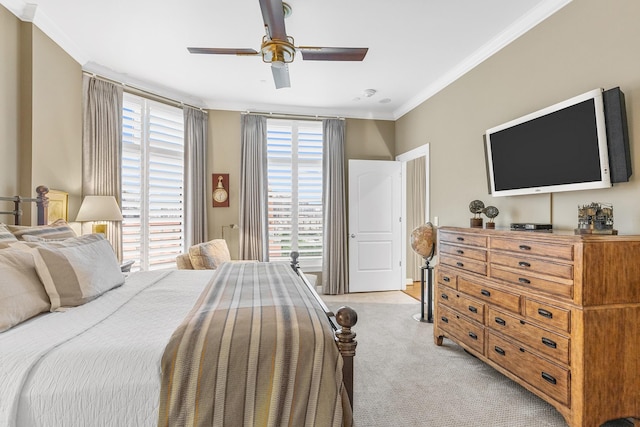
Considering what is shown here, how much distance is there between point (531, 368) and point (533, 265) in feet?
2.25

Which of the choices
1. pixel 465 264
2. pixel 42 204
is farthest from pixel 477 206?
pixel 42 204

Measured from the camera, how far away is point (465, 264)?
288 centimetres

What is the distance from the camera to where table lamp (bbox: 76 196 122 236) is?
3.32m

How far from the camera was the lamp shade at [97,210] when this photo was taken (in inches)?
131

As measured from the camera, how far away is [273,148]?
525 centimetres

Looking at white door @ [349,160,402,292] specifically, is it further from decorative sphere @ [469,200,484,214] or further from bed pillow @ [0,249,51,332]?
bed pillow @ [0,249,51,332]

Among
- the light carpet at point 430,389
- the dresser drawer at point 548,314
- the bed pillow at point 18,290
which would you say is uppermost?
the bed pillow at point 18,290

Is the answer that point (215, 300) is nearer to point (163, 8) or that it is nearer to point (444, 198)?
point (163, 8)

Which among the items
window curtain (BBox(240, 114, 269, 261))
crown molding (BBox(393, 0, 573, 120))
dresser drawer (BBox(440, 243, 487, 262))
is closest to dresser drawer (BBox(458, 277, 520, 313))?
dresser drawer (BBox(440, 243, 487, 262))

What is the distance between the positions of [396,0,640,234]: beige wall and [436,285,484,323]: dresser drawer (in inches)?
33.1

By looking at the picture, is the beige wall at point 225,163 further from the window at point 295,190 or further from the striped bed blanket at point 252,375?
the striped bed blanket at point 252,375

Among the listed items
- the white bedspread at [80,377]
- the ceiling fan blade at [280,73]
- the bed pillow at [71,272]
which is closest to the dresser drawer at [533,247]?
the ceiling fan blade at [280,73]

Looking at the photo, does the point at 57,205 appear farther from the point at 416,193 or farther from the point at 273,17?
the point at 416,193

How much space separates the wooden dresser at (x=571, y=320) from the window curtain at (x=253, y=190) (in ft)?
11.2
